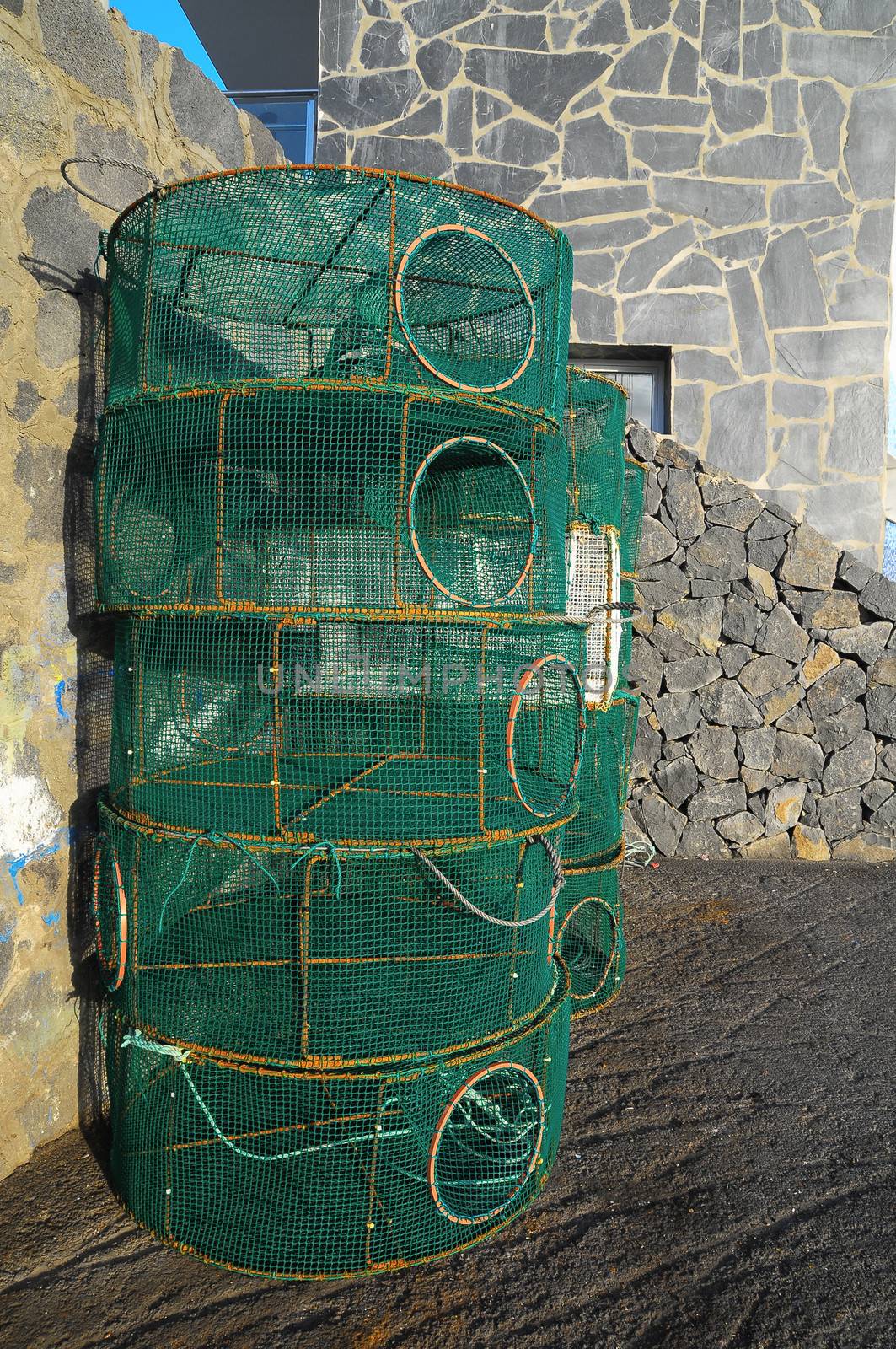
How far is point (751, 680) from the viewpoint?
286 inches

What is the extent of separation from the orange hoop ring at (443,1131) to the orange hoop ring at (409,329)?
203 centimetres

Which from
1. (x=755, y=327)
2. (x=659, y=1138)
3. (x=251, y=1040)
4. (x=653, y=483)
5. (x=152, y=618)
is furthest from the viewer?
(x=755, y=327)

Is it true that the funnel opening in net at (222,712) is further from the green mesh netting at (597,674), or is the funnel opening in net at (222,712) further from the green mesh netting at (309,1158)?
the green mesh netting at (597,674)

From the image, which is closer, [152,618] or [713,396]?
[152,618]

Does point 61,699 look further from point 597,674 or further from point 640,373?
point 640,373

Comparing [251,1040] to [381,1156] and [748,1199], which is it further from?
[748,1199]

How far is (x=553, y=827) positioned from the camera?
3.06 m

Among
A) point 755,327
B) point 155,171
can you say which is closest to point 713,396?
point 755,327

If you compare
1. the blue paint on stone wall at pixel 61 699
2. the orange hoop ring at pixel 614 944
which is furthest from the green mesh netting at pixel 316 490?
the orange hoop ring at pixel 614 944

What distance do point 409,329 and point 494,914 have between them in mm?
1877

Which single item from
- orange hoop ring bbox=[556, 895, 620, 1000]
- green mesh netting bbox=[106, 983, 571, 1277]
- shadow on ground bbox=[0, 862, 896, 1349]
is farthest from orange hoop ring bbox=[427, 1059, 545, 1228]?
orange hoop ring bbox=[556, 895, 620, 1000]

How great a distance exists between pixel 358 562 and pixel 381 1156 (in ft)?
5.98

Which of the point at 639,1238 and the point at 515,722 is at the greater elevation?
the point at 515,722

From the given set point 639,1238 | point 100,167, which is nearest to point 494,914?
point 639,1238
